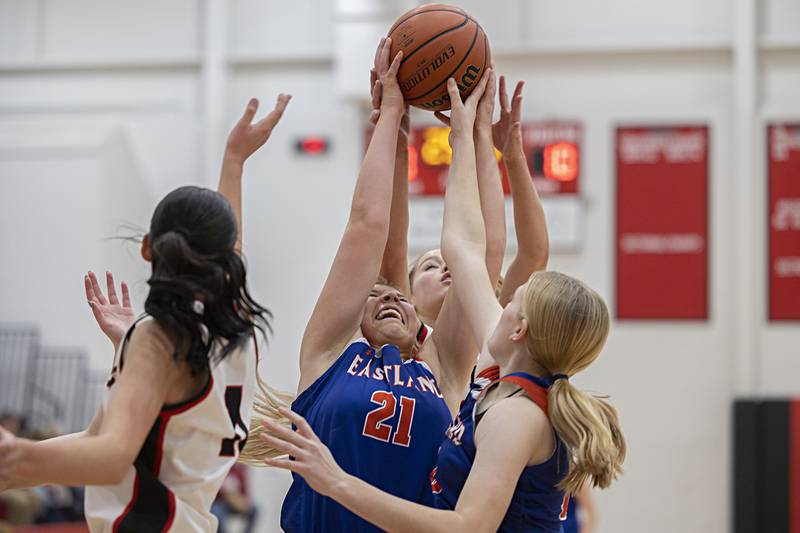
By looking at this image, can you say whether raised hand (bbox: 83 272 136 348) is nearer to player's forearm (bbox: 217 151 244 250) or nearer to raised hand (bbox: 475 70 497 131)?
player's forearm (bbox: 217 151 244 250)

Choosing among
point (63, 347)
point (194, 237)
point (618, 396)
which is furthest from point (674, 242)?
point (194, 237)

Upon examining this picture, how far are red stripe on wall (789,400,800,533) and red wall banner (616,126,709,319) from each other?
1051mm

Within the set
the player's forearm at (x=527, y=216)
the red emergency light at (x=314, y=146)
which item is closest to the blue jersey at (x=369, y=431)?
the player's forearm at (x=527, y=216)

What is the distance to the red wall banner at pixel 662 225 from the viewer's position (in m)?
9.47

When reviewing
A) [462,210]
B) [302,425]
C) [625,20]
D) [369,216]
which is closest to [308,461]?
[302,425]

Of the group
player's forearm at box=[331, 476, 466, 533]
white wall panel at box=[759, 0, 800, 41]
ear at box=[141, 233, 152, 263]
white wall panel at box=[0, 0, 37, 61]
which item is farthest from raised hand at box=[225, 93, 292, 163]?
white wall panel at box=[0, 0, 37, 61]

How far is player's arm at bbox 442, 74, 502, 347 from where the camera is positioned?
3066 millimetres

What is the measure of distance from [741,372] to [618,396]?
1025 mm

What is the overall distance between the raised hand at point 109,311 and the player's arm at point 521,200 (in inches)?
49.0

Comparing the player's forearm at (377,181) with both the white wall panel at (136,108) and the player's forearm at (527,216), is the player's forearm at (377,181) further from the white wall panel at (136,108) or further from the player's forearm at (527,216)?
the white wall panel at (136,108)

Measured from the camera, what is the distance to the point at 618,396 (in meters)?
9.62

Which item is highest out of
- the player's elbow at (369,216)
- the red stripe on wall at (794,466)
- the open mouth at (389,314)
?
the player's elbow at (369,216)

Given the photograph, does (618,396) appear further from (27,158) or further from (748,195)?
(27,158)

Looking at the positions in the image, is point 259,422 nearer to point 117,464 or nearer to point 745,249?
point 117,464
